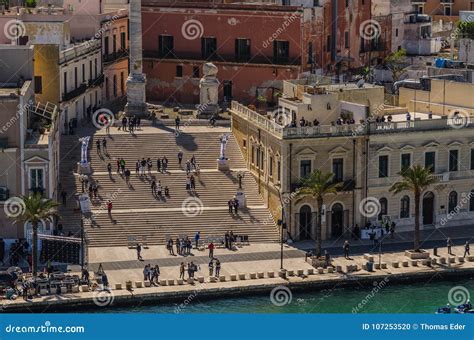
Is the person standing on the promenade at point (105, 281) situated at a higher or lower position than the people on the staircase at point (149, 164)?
lower

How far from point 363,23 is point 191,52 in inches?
612

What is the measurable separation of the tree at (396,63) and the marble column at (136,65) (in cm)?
2241

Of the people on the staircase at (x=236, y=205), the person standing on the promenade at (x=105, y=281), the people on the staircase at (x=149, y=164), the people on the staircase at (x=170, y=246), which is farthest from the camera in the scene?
the people on the staircase at (x=149, y=164)

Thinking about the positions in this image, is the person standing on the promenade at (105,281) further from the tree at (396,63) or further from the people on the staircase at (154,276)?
the tree at (396,63)

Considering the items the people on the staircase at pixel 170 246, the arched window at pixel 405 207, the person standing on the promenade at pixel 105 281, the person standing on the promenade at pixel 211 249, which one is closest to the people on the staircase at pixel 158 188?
the people on the staircase at pixel 170 246

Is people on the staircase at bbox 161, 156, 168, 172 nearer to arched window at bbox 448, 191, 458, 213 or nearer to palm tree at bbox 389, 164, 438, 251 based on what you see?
palm tree at bbox 389, 164, 438, 251

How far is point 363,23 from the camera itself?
123625 millimetres

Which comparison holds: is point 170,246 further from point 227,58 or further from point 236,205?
point 227,58

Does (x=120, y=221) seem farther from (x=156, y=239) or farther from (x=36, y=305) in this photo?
(x=36, y=305)

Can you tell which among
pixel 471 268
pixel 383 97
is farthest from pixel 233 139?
pixel 471 268

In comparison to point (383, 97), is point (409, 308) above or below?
below

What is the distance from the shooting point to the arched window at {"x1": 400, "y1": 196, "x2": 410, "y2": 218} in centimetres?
9469

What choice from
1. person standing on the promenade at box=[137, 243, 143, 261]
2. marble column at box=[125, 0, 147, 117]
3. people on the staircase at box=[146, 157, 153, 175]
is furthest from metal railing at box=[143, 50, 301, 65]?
person standing on the promenade at box=[137, 243, 143, 261]

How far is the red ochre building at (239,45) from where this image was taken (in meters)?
113
